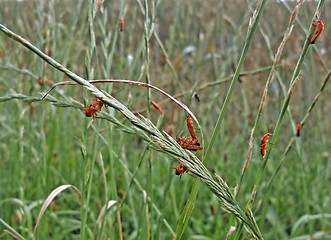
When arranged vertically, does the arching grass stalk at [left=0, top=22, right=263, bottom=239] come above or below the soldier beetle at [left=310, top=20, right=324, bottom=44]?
below

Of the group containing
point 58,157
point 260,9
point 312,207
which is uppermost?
point 260,9

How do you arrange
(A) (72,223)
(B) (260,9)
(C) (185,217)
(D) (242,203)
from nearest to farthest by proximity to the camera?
(B) (260,9) < (C) (185,217) < (A) (72,223) < (D) (242,203)

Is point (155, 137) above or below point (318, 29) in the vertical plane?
below

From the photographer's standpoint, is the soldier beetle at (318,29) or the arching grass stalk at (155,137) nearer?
the arching grass stalk at (155,137)

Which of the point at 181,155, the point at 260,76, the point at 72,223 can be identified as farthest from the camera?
the point at 260,76

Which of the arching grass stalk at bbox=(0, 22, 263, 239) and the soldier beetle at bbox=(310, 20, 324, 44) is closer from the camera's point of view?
the arching grass stalk at bbox=(0, 22, 263, 239)

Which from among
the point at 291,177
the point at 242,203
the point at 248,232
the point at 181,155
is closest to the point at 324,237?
the point at 242,203

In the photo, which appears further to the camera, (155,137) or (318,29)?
(318,29)

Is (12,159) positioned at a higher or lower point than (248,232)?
lower

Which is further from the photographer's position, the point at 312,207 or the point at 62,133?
the point at 62,133

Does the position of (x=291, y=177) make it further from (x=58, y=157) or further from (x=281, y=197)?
(x=58, y=157)

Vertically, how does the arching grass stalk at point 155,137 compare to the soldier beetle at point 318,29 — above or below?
below
